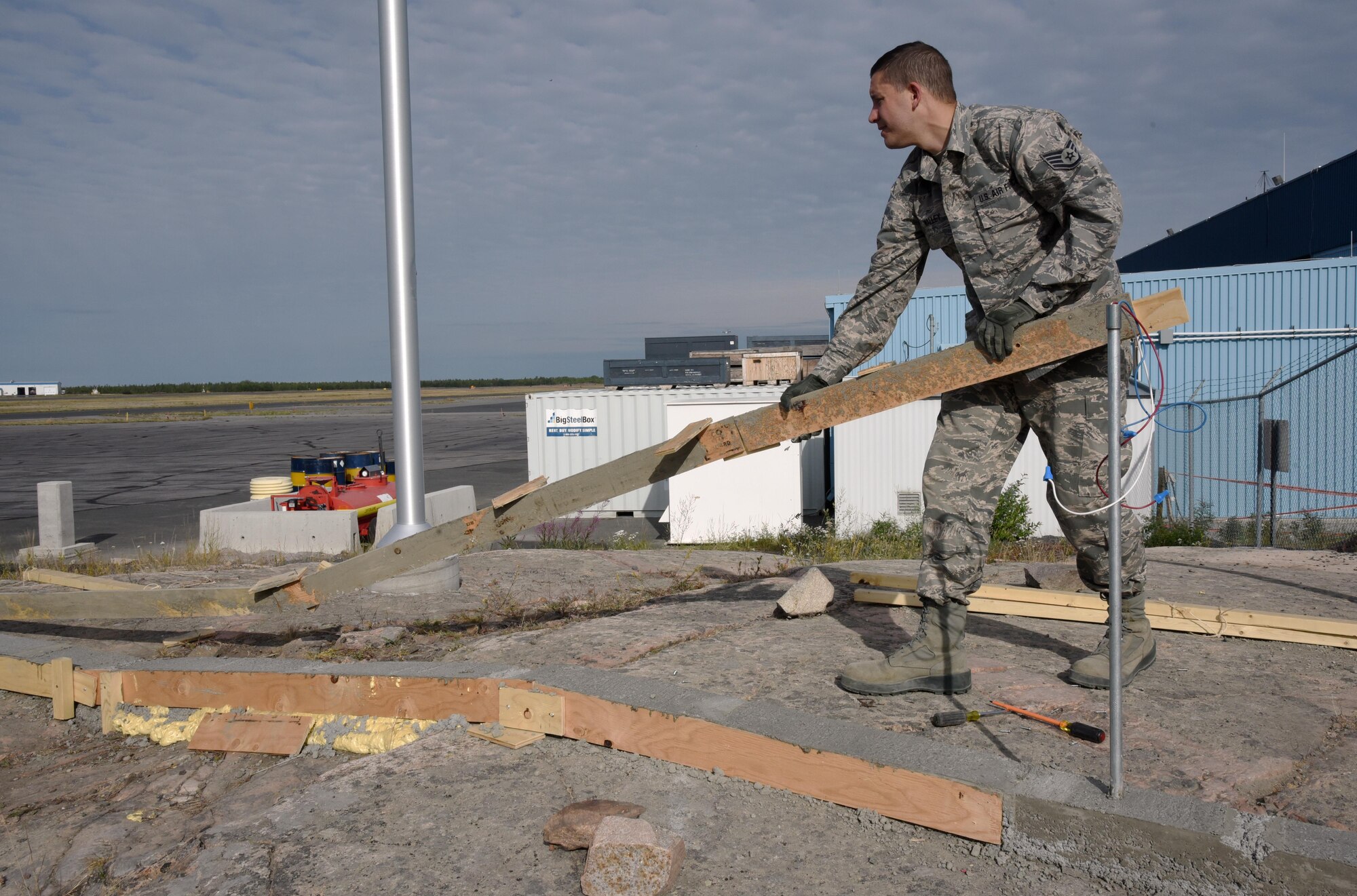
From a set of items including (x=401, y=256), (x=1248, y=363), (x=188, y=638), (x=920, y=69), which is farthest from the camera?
(x=1248, y=363)

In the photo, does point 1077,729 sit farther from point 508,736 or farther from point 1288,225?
point 1288,225

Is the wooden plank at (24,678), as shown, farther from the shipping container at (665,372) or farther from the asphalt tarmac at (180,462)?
the shipping container at (665,372)

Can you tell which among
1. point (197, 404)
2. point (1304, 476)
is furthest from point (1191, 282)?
point (197, 404)

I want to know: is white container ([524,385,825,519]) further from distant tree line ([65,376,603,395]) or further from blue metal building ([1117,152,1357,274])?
distant tree line ([65,376,603,395])

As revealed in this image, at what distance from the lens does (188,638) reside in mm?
5879

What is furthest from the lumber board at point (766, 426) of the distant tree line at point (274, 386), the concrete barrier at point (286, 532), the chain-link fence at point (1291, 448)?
the distant tree line at point (274, 386)

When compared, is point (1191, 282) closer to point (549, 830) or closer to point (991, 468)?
point (991, 468)

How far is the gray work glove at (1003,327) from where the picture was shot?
321 cm

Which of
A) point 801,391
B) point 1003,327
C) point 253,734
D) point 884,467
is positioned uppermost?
point 1003,327

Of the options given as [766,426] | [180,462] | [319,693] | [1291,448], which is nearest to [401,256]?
[319,693]

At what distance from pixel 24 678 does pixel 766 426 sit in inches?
147

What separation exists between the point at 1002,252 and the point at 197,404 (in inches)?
3348

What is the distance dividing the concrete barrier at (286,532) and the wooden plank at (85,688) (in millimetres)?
7604

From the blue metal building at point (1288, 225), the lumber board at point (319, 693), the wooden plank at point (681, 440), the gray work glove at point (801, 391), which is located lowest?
the lumber board at point (319, 693)
